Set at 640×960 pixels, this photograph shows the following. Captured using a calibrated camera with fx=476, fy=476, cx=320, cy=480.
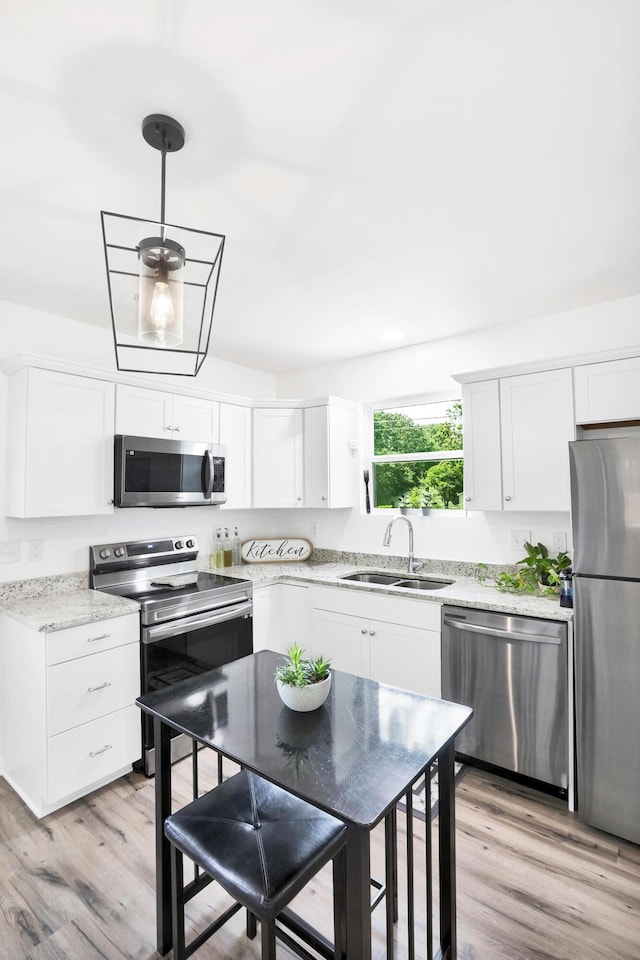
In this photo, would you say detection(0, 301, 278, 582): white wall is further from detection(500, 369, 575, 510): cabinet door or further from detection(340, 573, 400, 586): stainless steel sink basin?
detection(500, 369, 575, 510): cabinet door

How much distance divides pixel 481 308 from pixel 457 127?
1.49m

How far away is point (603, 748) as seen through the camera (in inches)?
83.1

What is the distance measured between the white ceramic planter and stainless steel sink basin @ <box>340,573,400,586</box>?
Answer: 194cm

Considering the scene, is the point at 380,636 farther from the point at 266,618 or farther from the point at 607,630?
the point at 607,630

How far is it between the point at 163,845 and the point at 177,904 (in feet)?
0.52

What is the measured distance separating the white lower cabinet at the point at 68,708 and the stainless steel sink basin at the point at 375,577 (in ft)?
5.08

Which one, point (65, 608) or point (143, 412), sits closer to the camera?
point (65, 608)

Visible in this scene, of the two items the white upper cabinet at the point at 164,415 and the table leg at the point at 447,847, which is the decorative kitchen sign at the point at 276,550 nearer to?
the white upper cabinet at the point at 164,415

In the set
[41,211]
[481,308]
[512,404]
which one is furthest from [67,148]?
[512,404]

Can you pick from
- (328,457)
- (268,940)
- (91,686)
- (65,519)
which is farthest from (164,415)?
(268,940)

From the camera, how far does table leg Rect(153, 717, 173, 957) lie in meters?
1.52

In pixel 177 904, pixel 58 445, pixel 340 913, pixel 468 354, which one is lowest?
pixel 177 904

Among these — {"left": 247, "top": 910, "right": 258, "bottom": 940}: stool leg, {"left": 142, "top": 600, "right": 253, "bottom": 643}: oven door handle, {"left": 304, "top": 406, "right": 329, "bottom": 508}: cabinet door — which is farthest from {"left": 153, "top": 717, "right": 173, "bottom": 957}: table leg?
{"left": 304, "top": 406, "right": 329, "bottom": 508}: cabinet door

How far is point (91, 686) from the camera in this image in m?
2.35
